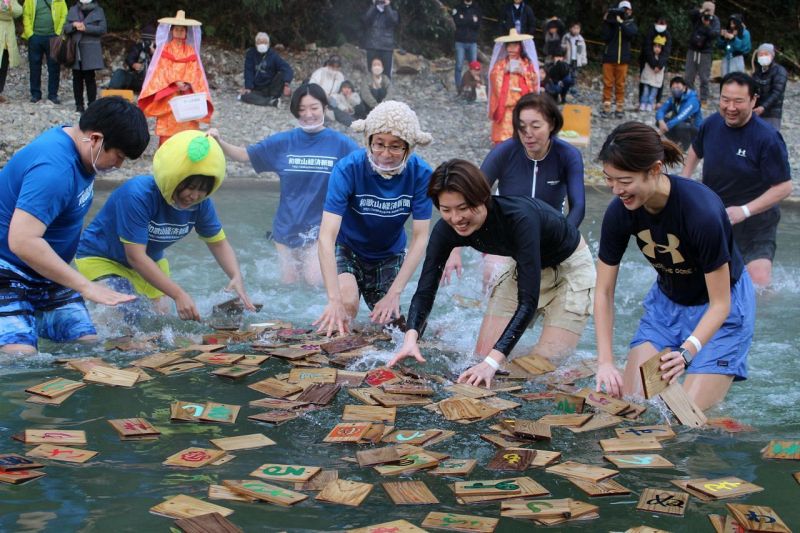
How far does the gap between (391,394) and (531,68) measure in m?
A: 10.4

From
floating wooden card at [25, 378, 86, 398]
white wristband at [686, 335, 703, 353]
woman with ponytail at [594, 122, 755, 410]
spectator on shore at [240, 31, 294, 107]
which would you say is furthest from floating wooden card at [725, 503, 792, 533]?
spectator on shore at [240, 31, 294, 107]

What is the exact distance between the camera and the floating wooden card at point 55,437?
4.27m

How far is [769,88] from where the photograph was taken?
41.1 ft

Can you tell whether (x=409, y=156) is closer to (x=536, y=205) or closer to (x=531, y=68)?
(x=536, y=205)

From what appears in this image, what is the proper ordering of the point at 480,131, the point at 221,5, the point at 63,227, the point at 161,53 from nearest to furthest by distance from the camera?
the point at 63,227, the point at 161,53, the point at 480,131, the point at 221,5

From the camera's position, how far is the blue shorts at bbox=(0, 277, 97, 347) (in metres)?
5.42

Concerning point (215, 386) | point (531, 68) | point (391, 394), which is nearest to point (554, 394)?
point (391, 394)

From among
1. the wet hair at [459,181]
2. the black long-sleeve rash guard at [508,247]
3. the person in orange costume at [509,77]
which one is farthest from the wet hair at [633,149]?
the person in orange costume at [509,77]

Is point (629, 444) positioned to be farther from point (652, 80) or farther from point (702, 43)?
point (702, 43)

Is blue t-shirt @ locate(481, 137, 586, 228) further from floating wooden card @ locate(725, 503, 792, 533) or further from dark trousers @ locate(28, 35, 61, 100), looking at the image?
dark trousers @ locate(28, 35, 61, 100)

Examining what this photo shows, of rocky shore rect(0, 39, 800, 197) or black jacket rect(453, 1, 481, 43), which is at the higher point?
black jacket rect(453, 1, 481, 43)

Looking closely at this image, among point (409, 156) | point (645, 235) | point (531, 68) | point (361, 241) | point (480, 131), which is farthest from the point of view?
point (480, 131)

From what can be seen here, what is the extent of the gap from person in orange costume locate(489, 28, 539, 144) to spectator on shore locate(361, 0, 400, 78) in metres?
4.01

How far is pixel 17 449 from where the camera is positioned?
4.20m
